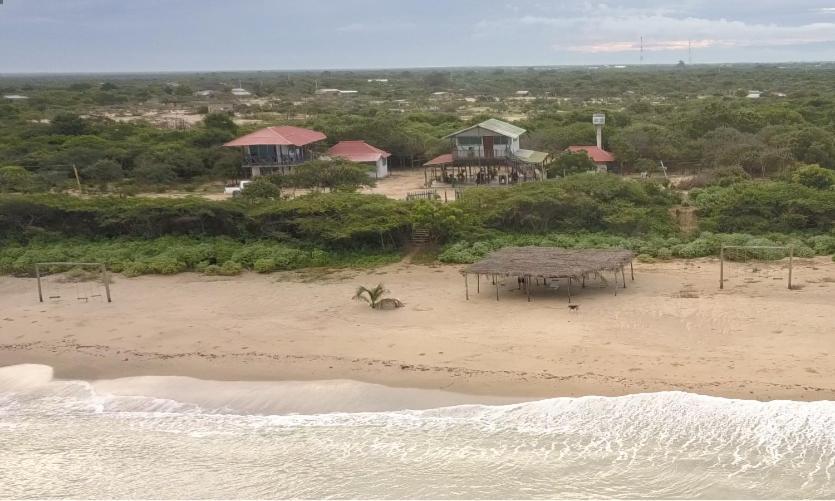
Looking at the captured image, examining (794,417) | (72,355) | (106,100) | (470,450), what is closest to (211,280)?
(72,355)

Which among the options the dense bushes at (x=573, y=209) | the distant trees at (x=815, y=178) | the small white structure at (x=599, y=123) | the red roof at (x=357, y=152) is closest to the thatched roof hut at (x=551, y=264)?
the dense bushes at (x=573, y=209)

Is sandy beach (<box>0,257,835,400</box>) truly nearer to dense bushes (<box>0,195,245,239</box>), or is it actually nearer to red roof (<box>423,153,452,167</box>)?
dense bushes (<box>0,195,245,239</box>)

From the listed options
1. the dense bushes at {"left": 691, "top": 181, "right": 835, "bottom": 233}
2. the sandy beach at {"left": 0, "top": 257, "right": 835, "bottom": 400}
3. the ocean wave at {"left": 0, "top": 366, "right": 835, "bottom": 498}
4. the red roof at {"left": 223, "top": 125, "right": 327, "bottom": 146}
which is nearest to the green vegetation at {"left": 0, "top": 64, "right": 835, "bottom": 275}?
the dense bushes at {"left": 691, "top": 181, "right": 835, "bottom": 233}

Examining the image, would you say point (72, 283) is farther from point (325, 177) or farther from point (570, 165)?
point (570, 165)

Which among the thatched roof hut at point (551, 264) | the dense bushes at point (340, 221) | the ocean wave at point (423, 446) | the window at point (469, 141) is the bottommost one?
the ocean wave at point (423, 446)

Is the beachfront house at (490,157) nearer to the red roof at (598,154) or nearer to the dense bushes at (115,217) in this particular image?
the red roof at (598,154)
